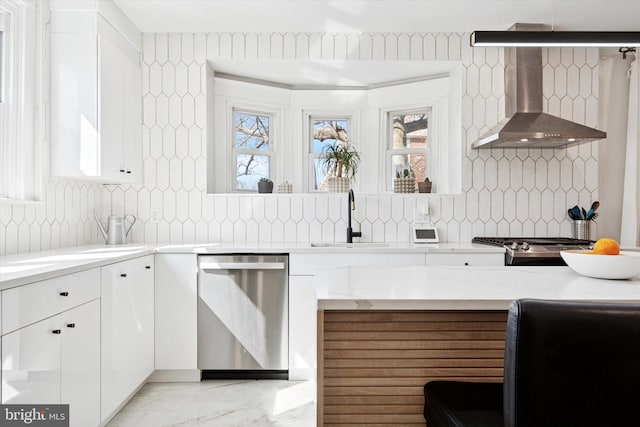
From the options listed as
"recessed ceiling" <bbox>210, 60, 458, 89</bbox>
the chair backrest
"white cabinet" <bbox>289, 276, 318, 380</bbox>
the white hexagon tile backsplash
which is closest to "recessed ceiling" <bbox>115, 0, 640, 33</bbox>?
the white hexagon tile backsplash

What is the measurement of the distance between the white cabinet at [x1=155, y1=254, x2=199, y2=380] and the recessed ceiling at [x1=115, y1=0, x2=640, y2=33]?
5.82 feet

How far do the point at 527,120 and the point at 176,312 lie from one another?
9.39 ft

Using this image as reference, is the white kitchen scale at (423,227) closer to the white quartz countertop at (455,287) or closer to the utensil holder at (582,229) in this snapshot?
the utensil holder at (582,229)

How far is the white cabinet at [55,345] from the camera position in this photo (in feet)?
4.93

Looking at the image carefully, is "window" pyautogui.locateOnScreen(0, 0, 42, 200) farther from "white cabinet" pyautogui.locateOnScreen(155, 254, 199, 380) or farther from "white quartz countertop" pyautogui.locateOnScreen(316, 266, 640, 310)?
"white quartz countertop" pyautogui.locateOnScreen(316, 266, 640, 310)

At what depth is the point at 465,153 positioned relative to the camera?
142 inches

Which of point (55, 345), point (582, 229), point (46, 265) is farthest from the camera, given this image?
point (582, 229)

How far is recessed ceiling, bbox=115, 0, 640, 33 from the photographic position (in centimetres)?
309

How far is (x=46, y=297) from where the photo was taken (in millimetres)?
1703

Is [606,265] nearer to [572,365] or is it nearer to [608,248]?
[608,248]

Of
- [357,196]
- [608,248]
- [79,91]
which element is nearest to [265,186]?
[357,196]

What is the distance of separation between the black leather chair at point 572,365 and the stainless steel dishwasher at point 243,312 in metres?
2.20

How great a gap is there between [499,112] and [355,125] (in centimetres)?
125

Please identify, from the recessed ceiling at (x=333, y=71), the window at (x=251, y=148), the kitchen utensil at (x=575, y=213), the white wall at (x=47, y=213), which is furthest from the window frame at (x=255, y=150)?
the kitchen utensil at (x=575, y=213)
